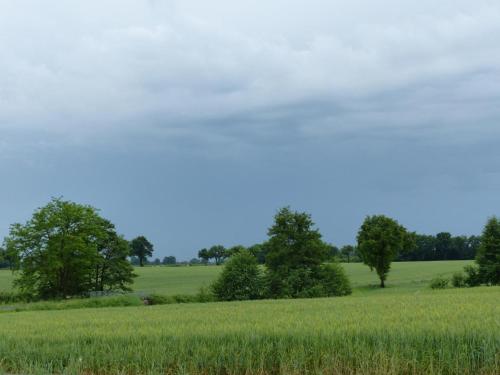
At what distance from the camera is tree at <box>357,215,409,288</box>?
73.3 meters

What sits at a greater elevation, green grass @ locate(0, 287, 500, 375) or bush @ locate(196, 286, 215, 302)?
green grass @ locate(0, 287, 500, 375)

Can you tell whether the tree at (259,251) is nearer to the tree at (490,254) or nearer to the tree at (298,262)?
the tree at (298,262)

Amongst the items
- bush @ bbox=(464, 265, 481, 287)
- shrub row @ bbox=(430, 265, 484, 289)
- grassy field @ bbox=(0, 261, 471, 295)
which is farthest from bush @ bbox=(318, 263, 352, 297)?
bush @ bbox=(464, 265, 481, 287)

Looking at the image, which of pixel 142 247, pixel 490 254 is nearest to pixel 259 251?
pixel 490 254

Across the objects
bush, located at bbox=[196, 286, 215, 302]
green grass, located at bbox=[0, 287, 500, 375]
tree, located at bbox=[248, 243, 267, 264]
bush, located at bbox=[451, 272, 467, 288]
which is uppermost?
tree, located at bbox=[248, 243, 267, 264]

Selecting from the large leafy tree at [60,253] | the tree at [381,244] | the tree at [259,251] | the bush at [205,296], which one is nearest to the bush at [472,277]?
the tree at [381,244]

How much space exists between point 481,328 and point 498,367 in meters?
2.42

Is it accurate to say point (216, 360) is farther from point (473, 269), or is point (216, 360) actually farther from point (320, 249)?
point (473, 269)

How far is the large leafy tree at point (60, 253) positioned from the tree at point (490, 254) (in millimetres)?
45127

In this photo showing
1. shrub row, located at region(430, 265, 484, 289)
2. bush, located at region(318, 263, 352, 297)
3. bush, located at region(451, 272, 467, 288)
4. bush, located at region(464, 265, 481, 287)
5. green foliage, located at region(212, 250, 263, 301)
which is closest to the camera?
bush, located at region(318, 263, 352, 297)

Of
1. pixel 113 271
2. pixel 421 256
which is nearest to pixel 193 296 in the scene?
pixel 113 271

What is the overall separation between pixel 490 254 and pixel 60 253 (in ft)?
164

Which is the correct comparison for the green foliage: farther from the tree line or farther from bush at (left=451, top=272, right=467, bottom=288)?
bush at (left=451, top=272, right=467, bottom=288)

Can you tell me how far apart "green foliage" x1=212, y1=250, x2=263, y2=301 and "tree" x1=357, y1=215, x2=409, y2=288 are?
72.8 feet
